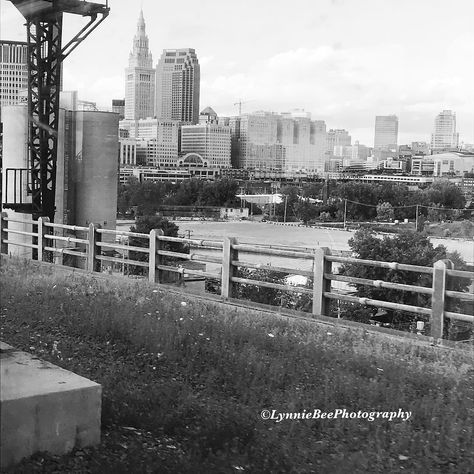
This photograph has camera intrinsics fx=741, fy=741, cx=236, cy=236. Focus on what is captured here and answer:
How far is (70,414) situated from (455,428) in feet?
7.71

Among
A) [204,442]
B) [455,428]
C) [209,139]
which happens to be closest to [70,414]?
[204,442]

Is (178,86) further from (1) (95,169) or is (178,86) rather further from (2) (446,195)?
(1) (95,169)

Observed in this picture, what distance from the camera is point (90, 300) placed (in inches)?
361

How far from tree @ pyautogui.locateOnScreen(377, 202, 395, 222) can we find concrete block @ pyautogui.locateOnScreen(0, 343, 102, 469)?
64.0ft

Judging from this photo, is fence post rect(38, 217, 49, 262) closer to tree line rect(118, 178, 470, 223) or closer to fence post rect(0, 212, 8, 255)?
fence post rect(0, 212, 8, 255)

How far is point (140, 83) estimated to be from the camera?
27.7 feet

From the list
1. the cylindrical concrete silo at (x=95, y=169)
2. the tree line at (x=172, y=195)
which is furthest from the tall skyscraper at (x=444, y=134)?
the cylindrical concrete silo at (x=95, y=169)

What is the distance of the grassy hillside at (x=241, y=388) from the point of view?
4016mm

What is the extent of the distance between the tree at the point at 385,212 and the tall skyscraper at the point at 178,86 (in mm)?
14574

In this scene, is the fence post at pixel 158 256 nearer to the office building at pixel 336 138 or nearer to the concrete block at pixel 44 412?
the office building at pixel 336 138

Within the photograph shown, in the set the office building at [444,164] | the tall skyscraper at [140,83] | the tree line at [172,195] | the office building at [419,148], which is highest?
the tall skyscraper at [140,83]

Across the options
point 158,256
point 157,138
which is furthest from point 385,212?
point 157,138

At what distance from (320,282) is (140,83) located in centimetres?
314

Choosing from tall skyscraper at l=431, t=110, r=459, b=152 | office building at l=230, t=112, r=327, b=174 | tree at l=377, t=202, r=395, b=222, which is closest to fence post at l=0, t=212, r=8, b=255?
office building at l=230, t=112, r=327, b=174
